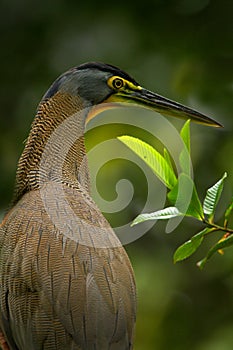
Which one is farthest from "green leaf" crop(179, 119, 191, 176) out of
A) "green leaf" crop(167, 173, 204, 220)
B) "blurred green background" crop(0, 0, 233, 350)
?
"blurred green background" crop(0, 0, 233, 350)

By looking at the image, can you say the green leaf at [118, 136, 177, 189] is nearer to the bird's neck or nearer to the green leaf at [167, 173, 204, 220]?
the green leaf at [167, 173, 204, 220]

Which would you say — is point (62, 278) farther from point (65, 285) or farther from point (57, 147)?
point (57, 147)

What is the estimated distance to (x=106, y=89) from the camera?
2.87 m

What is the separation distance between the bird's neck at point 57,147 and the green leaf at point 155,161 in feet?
1.68

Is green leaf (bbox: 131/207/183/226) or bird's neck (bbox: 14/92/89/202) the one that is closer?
green leaf (bbox: 131/207/183/226)

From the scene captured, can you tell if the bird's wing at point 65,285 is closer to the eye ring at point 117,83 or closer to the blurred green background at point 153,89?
the eye ring at point 117,83

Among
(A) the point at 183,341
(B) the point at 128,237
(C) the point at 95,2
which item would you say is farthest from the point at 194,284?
(C) the point at 95,2

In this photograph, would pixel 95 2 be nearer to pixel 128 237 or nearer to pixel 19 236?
pixel 128 237

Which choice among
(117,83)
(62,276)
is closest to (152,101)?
(117,83)

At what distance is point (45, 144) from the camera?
2.83 metres

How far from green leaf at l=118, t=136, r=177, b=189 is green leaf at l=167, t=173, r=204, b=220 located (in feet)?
0.24

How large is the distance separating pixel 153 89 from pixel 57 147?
2.06 metres

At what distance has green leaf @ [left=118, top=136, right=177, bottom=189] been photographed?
7.41 feet

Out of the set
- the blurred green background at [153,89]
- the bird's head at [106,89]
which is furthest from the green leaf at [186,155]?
the blurred green background at [153,89]
